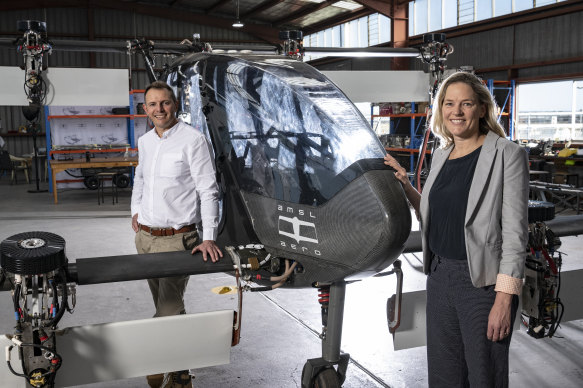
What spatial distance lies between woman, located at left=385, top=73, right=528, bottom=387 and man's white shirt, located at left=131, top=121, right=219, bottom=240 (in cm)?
102

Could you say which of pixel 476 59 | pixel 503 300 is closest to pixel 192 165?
pixel 503 300

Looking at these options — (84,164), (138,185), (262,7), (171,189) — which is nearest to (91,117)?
(84,164)

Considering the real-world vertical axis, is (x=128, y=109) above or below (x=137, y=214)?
above

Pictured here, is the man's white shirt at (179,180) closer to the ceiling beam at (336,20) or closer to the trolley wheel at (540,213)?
the trolley wheel at (540,213)

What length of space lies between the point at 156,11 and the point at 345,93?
2024 centimetres

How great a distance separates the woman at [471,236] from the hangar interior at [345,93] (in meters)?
0.79

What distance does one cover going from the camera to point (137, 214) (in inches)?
124

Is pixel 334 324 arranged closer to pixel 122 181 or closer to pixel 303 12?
pixel 122 181

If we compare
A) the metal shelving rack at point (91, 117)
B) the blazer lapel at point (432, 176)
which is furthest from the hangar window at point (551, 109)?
the blazer lapel at point (432, 176)

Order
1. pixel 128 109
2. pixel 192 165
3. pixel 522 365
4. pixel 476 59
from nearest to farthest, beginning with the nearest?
pixel 192 165 < pixel 522 365 < pixel 128 109 < pixel 476 59

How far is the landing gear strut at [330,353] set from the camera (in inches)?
99.0

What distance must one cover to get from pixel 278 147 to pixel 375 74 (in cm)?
374

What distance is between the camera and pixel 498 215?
6.23 ft

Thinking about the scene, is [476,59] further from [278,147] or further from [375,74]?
[278,147]
